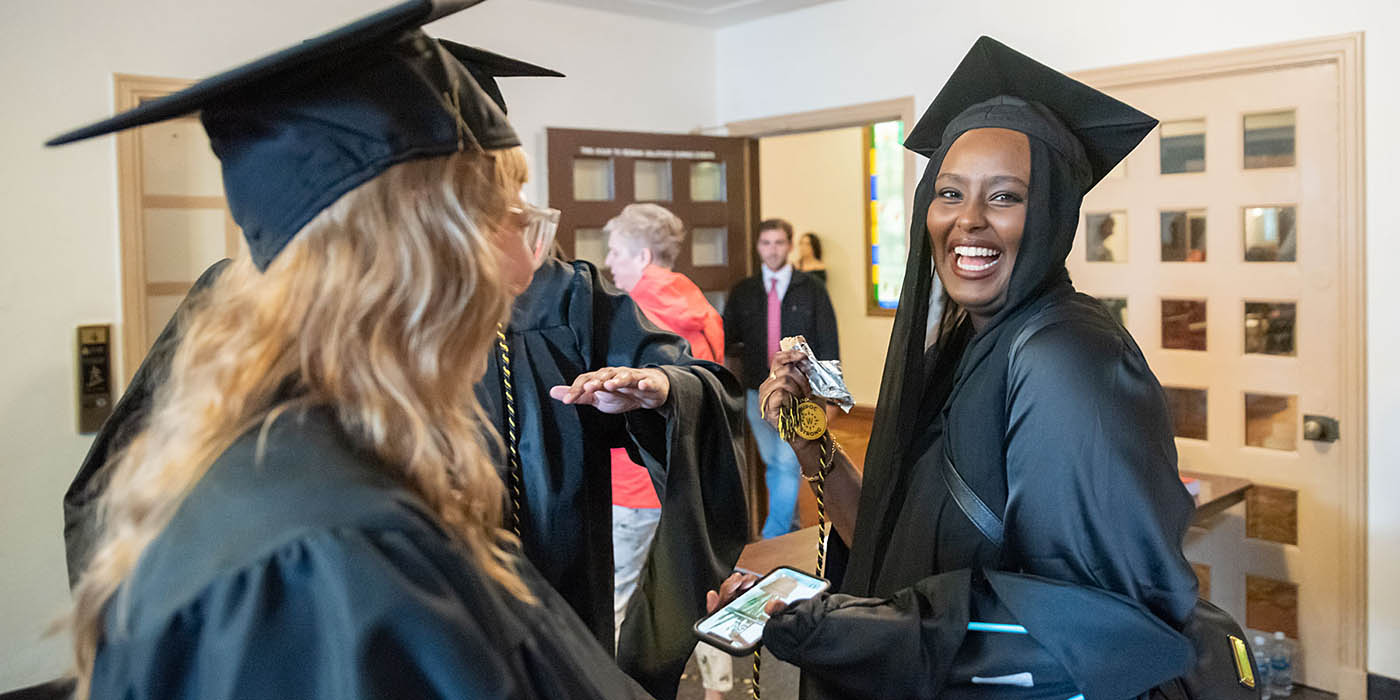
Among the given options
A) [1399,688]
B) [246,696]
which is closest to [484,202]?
[246,696]

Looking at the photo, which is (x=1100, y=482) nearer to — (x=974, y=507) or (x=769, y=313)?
(x=974, y=507)

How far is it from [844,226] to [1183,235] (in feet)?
18.0

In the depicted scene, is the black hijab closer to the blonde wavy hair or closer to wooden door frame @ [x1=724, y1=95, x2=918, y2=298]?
the blonde wavy hair

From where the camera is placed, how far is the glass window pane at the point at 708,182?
5930mm

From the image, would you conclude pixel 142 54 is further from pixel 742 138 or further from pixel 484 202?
pixel 484 202

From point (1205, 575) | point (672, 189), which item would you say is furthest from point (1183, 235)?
point (672, 189)

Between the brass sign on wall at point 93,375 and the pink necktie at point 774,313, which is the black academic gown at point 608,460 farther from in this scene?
the pink necktie at point 774,313

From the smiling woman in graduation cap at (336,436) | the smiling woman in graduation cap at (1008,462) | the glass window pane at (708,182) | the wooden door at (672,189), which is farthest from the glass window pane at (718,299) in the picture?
the smiling woman in graduation cap at (336,436)

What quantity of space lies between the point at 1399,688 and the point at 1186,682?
302cm

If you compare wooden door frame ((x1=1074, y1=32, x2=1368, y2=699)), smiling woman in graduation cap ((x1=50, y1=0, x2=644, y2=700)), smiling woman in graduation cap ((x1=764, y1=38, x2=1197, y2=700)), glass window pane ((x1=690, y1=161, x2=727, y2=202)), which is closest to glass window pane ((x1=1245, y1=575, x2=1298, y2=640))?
wooden door frame ((x1=1074, y1=32, x2=1368, y2=699))

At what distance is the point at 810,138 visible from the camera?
997cm

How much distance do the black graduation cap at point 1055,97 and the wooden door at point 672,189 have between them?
3.50 metres

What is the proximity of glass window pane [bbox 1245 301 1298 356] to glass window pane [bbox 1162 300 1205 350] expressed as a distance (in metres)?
0.18

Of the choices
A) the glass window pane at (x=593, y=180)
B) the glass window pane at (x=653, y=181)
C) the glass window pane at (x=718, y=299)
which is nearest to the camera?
the glass window pane at (x=593, y=180)
